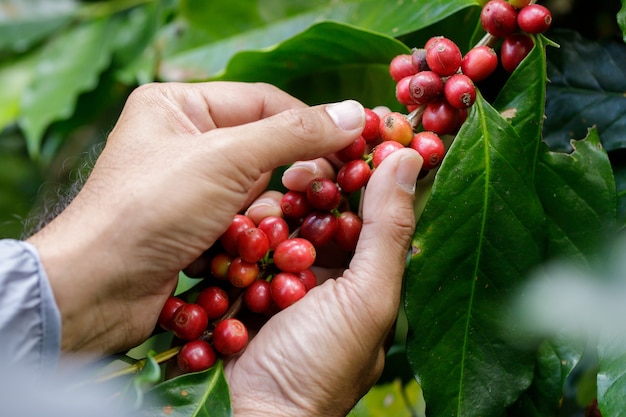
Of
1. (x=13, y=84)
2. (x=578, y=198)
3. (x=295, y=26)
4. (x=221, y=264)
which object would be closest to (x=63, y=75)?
(x=13, y=84)

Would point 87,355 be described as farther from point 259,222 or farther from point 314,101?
point 314,101

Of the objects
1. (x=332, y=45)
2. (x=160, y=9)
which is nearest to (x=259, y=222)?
(x=332, y=45)

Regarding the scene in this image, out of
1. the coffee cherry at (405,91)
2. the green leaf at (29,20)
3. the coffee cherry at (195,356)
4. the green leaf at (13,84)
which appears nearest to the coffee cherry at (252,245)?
the coffee cherry at (195,356)

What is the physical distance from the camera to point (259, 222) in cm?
76

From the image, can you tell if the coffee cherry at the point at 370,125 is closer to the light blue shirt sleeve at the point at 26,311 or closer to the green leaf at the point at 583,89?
the green leaf at the point at 583,89

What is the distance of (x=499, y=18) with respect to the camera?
70 centimetres

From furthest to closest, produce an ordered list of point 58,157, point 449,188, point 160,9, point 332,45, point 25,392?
point 58,157 → point 160,9 → point 332,45 → point 449,188 → point 25,392

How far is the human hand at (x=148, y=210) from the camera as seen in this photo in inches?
25.1

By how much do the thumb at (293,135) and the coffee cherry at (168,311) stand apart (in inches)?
6.9

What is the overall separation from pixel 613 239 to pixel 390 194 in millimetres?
258

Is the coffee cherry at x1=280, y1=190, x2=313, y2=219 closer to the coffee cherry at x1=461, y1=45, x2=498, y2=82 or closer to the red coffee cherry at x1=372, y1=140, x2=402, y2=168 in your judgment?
the red coffee cherry at x1=372, y1=140, x2=402, y2=168

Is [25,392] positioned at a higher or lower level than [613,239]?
higher

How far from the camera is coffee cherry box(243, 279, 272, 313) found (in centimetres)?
71

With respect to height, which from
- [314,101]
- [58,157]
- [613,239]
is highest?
[314,101]
